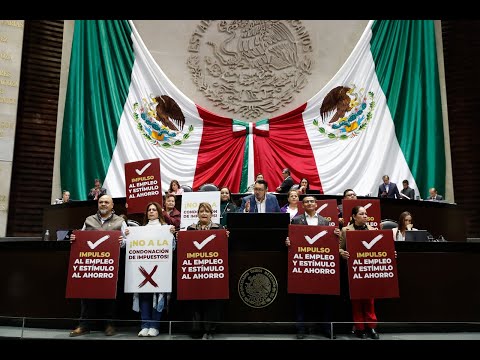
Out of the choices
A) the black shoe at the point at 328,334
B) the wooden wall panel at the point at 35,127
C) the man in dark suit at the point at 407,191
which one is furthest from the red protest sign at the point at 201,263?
the wooden wall panel at the point at 35,127

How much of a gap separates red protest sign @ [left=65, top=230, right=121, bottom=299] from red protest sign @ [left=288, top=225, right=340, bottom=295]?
1.64 meters

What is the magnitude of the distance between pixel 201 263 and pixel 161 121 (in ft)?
25.8

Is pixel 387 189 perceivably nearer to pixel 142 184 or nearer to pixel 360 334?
pixel 142 184

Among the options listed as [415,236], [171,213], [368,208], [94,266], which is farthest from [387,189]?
[94,266]

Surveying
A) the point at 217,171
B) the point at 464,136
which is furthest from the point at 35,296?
the point at 464,136

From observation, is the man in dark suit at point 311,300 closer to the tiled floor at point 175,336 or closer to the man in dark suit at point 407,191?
the tiled floor at point 175,336

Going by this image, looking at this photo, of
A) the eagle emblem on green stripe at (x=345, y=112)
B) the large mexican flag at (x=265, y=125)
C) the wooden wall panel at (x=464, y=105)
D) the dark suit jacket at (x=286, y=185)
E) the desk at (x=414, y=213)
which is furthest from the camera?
the eagle emblem on green stripe at (x=345, y=112)

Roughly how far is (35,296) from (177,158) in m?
6.87

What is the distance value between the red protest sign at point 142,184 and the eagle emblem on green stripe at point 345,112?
6266mm

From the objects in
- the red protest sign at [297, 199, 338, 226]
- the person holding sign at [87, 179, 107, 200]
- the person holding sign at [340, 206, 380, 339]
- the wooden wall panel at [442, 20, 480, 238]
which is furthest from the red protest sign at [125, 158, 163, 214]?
the wooden wall panel at [442, 20, 480, 238]

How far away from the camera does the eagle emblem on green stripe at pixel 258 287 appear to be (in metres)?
4.71

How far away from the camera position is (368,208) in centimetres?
647

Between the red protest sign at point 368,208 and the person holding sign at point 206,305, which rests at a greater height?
the red protest sign at point 368,208

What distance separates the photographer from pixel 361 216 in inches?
181
